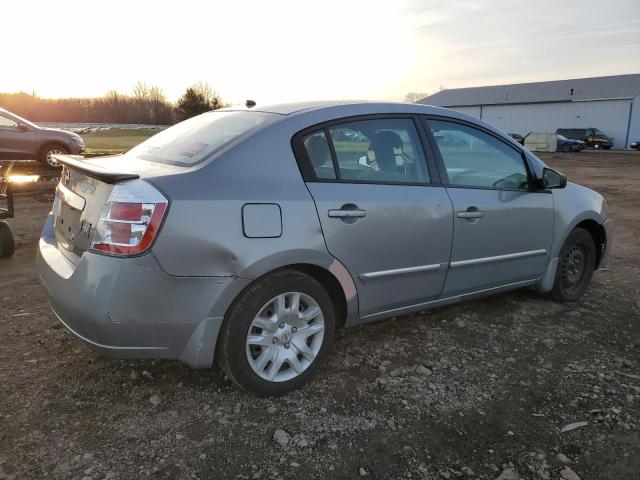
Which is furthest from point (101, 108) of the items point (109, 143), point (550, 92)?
point (550, 92)

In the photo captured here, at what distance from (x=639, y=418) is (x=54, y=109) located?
6826 centimetres

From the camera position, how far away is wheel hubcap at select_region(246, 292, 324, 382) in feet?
9.30

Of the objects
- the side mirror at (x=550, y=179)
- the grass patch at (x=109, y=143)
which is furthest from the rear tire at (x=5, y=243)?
the grass patch at (x=109, y=143)

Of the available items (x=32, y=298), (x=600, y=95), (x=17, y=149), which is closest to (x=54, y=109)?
(x=17, y=149)

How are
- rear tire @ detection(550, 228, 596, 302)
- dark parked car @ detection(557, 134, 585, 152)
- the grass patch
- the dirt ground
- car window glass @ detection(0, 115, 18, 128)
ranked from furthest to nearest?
dark parked car @ detection(557, 134, 585, 152) < the grass patch < car window glass @ detection(0, 115, 18, 128) < rear tire @ detection(550, 228, 596, 302) < the dirt ground

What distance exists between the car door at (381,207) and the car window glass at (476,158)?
20 centimetres

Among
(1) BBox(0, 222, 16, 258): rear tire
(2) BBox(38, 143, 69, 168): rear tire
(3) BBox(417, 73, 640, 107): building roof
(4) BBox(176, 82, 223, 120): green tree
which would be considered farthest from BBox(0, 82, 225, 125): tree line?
(1) BBox(0, 222, 16, 258): rear tire

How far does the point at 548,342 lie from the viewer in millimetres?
3822

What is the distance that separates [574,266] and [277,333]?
309 centimetres

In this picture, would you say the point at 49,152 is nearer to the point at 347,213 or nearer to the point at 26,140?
the point at 26,140

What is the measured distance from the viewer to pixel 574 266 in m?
4.62

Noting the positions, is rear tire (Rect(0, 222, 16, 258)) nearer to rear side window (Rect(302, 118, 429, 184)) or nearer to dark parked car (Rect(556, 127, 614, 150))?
rear side window (Rect(302, 118, 429, 184))

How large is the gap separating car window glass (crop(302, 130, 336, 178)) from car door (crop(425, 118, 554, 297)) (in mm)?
892

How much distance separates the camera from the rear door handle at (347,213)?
9.65 ft
